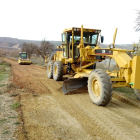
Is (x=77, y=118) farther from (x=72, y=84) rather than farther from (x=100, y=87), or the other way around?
(x=72, y=84)

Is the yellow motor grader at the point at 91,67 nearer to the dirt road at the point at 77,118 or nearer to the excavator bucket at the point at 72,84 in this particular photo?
the excavator bucket at the point at 72,84

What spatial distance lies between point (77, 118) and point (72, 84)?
10.8 feet

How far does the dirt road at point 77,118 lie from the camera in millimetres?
3982

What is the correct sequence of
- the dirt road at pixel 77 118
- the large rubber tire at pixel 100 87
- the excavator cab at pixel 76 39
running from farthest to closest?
the excavator cab at pixel 76 39, the large rubber tire at pixel 100 87, the dirt road at pixel 77 118

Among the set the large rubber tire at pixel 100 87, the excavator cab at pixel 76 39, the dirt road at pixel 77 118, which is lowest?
the dirt road at pixel 77 118

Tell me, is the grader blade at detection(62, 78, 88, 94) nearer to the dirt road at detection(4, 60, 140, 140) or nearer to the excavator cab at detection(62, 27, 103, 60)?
the dirt road at detection(4, 60, 140, 140)

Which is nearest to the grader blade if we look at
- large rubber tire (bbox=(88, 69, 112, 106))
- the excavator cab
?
the excavator cab

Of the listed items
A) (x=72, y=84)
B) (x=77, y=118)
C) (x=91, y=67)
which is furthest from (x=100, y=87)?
(x=91, y=67)

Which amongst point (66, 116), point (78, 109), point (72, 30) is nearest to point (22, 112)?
point (66, 116)

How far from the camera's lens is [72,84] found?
816cm

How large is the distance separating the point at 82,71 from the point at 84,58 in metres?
0.74

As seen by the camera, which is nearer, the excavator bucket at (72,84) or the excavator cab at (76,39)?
the excavator bucket at (72,84)

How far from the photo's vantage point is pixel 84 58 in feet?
27.9

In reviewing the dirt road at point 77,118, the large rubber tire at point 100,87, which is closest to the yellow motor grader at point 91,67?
the large rubber tire at point 100,87
